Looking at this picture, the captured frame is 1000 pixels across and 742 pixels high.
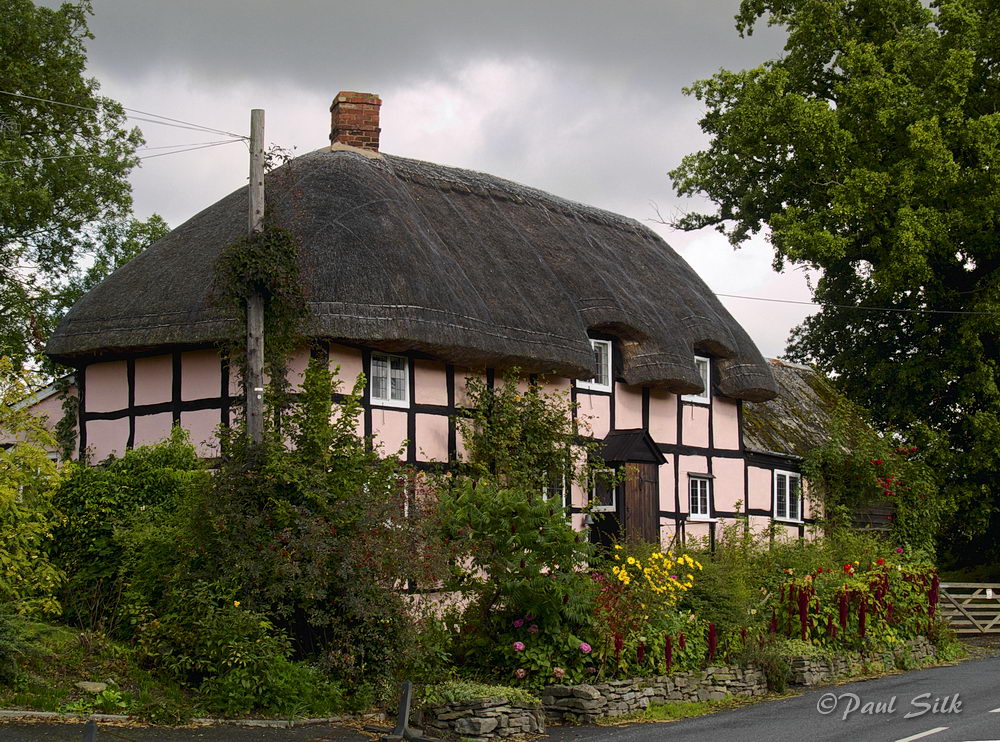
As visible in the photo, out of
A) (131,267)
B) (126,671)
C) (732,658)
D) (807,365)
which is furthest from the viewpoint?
(807,365)

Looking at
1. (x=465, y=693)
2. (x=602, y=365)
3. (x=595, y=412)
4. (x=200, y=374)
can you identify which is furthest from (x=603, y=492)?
(x=465, y=693)

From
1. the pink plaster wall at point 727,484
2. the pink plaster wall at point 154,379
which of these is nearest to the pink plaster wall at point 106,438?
the pink plaster wall at point 154,379

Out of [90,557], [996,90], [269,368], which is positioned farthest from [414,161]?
[996,90]

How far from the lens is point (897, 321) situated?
95.1 feet

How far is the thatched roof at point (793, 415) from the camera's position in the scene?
82.7 feet

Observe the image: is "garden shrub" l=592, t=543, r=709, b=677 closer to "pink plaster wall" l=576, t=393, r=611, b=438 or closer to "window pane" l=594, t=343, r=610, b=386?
"pink plaster wall" l=576, t=393, r=611, b=438

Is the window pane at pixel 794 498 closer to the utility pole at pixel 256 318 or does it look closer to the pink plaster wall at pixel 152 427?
the pink plaster wall at pixel 152 427

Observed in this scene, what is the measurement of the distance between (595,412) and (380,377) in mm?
4654

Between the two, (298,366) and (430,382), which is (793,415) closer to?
(430,382)

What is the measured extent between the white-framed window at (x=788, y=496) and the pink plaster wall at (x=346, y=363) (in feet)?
37.3

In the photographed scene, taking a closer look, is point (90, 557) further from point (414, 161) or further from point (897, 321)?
point (897, 321)

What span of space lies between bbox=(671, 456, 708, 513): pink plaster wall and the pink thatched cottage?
0.15ft

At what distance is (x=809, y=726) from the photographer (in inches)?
497

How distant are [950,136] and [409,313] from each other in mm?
14175
